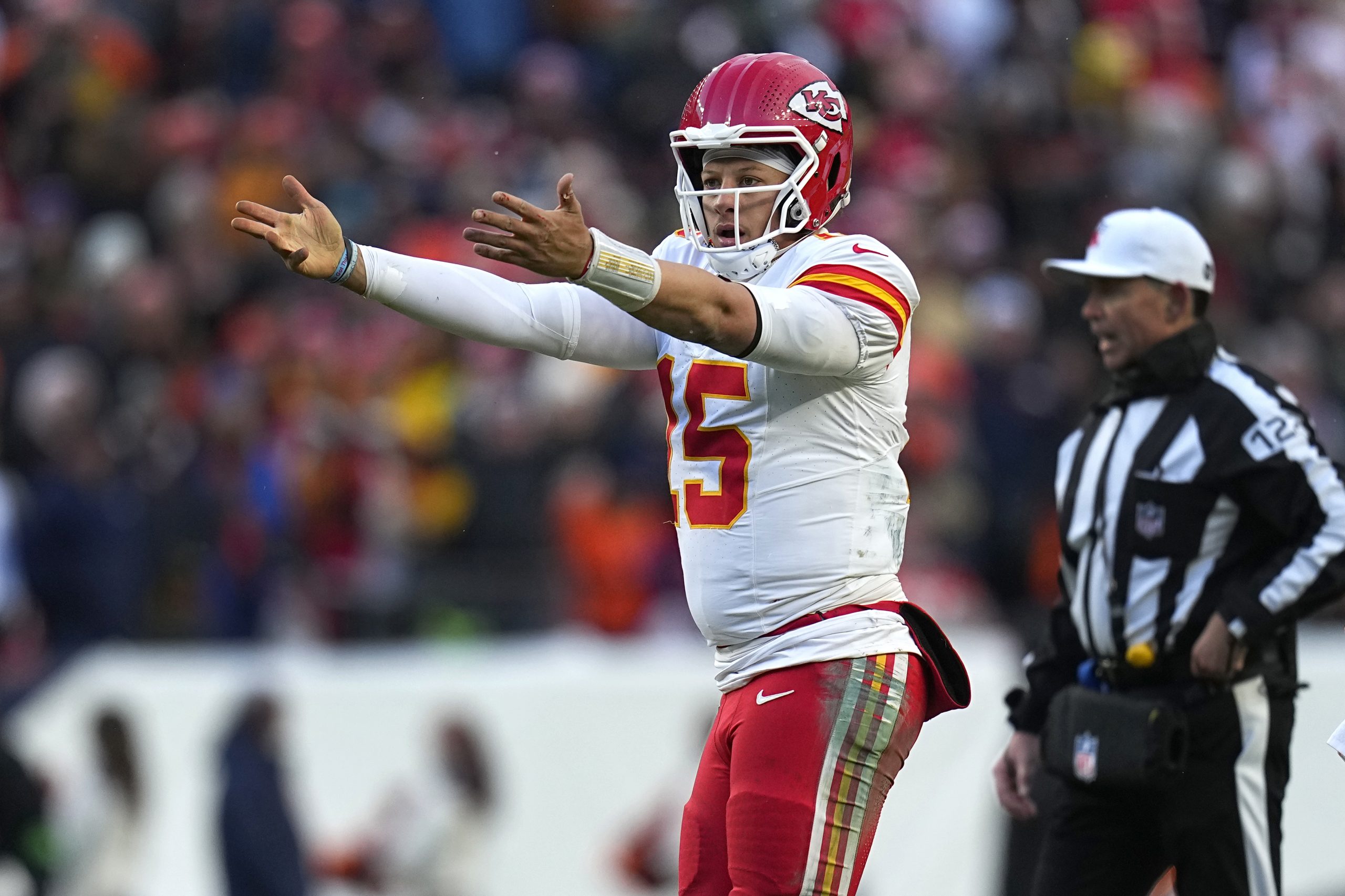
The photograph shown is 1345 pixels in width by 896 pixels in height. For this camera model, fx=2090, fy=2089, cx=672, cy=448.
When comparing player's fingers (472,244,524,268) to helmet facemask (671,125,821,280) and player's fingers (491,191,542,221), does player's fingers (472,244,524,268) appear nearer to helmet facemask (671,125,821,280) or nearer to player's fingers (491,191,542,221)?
player's fingers (491,191,542,221)

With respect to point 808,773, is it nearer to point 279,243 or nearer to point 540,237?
point 540,237

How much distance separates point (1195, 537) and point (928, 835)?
3.74 meters

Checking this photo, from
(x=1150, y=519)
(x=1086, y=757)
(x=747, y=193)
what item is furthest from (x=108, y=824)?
(x=747, y=193)

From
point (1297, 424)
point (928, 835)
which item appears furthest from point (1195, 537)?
point (928, 835)

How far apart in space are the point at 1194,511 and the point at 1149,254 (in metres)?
0.72

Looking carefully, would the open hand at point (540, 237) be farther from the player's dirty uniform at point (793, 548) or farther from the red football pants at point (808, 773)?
the red football pants at point (808, 773)

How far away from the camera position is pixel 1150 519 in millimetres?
5406

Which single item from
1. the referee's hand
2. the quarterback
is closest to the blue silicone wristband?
the quarterback

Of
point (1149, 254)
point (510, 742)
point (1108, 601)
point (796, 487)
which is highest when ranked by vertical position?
point (1149, 254)

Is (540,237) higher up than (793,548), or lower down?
higher up

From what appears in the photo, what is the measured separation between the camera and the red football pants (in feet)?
14.0

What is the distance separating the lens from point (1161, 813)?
5395 millimetres

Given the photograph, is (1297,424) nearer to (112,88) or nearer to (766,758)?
(766,758)

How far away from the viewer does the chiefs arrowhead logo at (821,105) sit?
452cm
